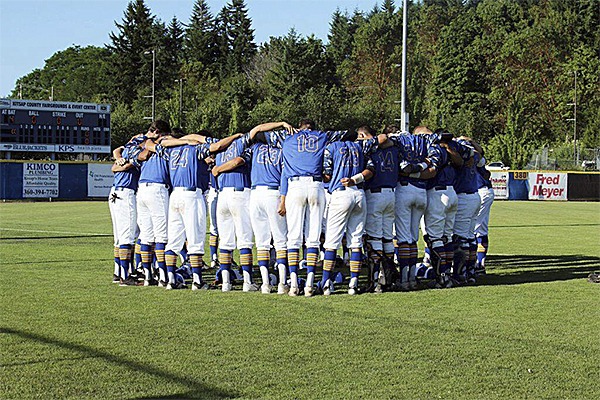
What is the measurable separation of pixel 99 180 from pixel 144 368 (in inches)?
1430

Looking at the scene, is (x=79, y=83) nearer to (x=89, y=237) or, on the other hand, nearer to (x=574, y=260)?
(x=89, y=237)

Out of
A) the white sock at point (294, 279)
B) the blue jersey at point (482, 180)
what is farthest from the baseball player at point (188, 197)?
the blue jersey at point (482, 180)

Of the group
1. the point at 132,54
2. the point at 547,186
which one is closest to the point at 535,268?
the point at 547,186

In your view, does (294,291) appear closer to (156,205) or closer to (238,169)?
(238,169)

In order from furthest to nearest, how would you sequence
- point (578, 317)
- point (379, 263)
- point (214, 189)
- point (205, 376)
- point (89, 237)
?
point (89, 237) < point (214, 189) < point (379, 263) < point (578, 317) < point (205, 376)

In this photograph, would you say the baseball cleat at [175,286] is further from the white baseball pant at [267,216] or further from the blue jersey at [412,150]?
the blue jersey at [412,150]

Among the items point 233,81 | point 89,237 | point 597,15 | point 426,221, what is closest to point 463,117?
point 597,15

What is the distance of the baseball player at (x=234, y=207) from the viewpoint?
11516mm

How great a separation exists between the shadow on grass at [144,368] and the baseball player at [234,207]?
377 centimetres

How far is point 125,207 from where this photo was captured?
41.3 ft

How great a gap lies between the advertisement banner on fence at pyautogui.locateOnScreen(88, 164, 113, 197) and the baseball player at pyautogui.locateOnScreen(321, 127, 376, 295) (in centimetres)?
3217

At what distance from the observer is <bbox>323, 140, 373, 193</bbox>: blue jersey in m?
11.2

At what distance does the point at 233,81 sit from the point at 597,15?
35.0 meters

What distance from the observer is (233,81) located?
8075cm
